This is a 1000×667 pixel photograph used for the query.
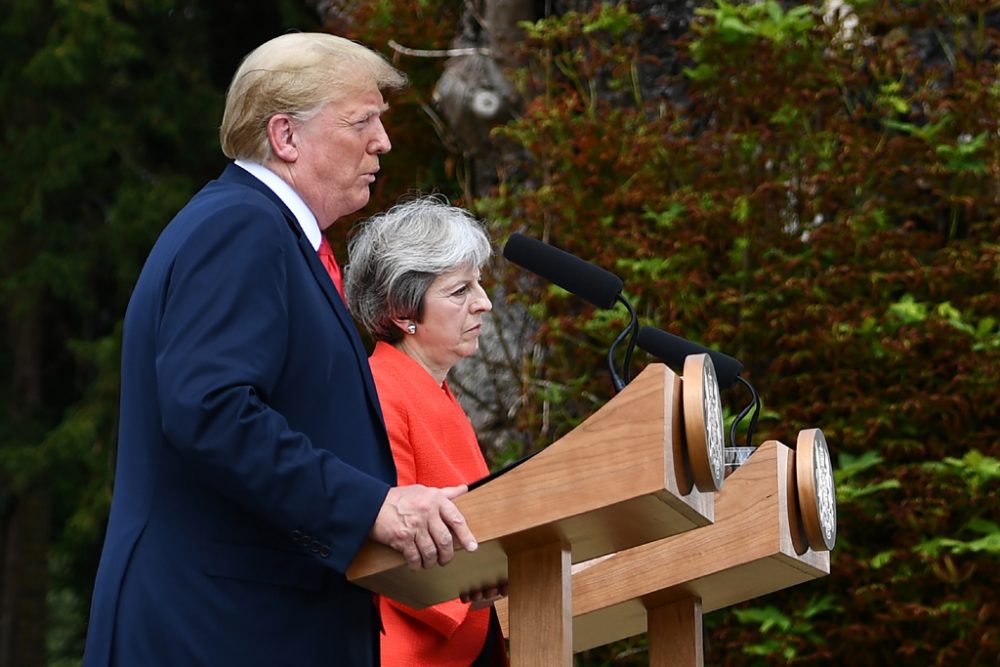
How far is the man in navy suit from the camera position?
1.90 metres

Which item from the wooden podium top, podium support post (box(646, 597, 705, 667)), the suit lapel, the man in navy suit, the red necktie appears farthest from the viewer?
podium support post (box(646, 597, 705, 667))

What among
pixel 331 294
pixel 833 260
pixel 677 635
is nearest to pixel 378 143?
pixel 331 294

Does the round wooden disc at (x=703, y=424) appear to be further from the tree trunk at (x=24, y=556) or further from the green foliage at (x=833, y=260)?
the tree trunk at (x=24, y=556)

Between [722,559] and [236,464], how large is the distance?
0.91m

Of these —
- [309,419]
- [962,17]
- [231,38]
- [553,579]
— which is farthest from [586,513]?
[231,38]

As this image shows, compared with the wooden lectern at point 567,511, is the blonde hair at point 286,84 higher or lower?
higher

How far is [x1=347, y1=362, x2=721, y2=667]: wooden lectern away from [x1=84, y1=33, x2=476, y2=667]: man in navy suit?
58mm

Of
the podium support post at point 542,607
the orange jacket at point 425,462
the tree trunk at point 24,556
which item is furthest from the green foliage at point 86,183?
the podium support post at point 542,607

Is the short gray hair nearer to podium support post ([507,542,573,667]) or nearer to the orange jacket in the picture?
the orange jacket

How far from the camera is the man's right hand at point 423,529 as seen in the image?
73.2 inches

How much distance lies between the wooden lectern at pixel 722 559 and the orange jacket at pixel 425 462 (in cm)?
22

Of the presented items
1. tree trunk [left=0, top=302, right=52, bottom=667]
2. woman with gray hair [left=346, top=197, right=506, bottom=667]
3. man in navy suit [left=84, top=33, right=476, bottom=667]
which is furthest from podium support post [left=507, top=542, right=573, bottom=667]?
tree trunk [left=0, top=302, right=52, bottom=667]

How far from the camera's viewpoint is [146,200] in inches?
382

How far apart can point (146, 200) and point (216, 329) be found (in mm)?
8017
